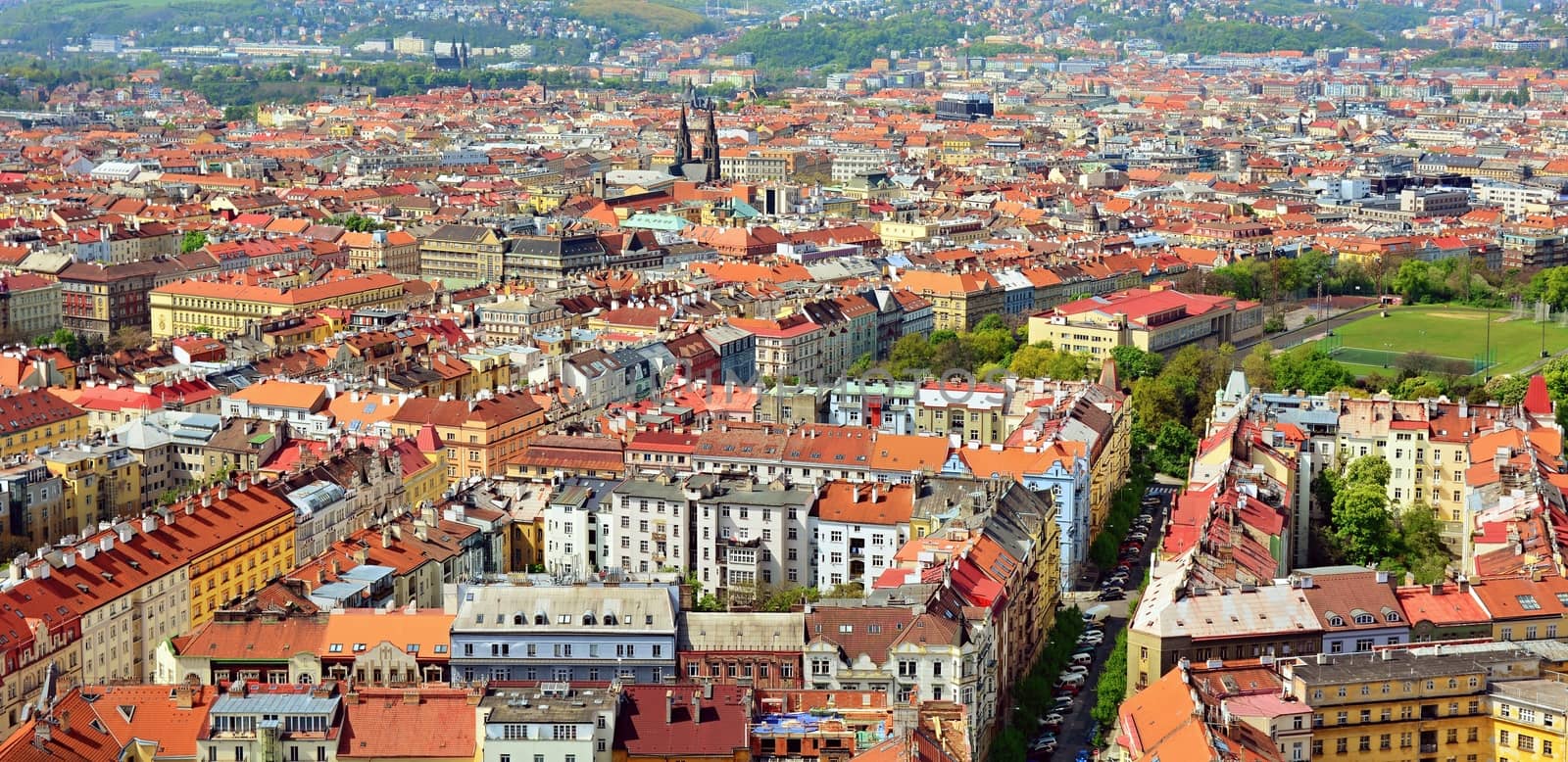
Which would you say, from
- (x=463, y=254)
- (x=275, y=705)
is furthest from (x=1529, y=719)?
(x=463, y=254)

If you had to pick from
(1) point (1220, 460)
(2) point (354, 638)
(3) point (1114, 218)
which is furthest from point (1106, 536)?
(3) point (1114, 218)

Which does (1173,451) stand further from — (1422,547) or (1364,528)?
(1422,547)

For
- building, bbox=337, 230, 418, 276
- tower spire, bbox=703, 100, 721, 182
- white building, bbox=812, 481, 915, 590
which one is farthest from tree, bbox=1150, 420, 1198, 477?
tower spire, bbox=703, 100, 721, 182

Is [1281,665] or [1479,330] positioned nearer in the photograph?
[1281,665]

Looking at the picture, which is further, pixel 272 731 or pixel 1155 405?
pixel 1155 405

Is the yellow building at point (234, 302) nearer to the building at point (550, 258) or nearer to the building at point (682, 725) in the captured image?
the building at point (550, 258)

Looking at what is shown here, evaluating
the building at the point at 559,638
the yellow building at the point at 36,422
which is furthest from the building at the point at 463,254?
the building at the point at 559,638

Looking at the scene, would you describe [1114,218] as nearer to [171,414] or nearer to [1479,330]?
[1479,330]
